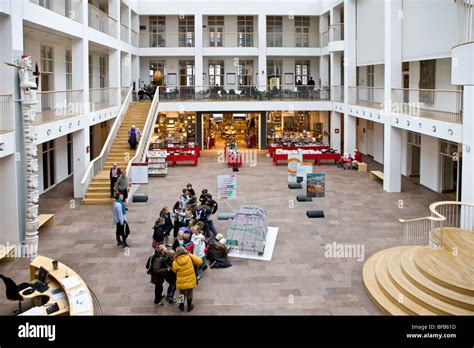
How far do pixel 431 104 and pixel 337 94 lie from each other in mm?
11551

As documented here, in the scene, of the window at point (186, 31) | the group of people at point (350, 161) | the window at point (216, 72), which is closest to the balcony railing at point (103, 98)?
the window at point (186, 31)

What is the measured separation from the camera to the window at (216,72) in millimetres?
40062

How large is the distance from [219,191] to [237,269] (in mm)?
6655

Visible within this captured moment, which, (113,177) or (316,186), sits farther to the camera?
(316,186)

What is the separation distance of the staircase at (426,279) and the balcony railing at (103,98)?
53.5 feet

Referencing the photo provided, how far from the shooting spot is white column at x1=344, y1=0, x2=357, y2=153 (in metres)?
30.9

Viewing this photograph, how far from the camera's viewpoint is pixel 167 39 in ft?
127

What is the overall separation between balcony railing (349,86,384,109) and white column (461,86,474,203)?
32.1 feet

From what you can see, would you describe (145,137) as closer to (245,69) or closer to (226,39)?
(226,39)

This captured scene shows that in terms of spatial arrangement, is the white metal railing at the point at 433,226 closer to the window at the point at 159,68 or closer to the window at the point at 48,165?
the window at the point at 48,165

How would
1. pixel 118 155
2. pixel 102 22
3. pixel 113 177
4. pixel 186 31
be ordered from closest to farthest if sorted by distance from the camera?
pixel 113 177
pixel 118 155
pixel 102 22
pixel 186 31

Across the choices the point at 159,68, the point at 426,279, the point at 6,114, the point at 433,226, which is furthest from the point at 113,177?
the point at 159,68

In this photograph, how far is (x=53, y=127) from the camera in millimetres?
18375
